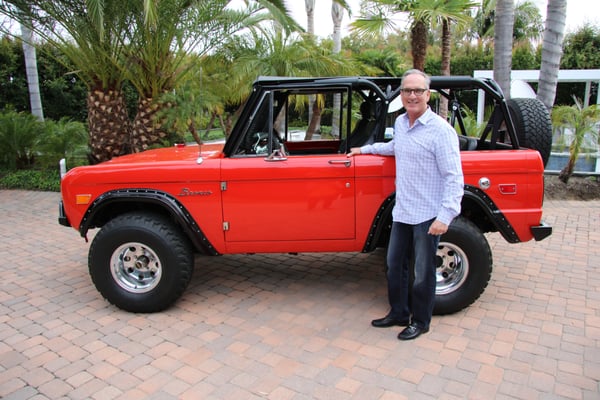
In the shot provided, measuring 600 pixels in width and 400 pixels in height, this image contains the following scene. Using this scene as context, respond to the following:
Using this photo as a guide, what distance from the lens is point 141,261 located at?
13.7ft

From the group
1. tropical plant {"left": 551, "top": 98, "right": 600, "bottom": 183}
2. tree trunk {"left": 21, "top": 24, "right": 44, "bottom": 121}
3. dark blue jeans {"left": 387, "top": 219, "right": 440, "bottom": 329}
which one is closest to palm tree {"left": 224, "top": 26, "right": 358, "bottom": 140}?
tropical plant {"left": 551, "top": 98, "right": 600, "bottom": 183}

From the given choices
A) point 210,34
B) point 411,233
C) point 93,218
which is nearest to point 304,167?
point 411,233

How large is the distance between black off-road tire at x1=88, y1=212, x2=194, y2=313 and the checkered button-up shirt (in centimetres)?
188

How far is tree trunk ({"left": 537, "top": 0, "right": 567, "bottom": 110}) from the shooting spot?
793 centimetres

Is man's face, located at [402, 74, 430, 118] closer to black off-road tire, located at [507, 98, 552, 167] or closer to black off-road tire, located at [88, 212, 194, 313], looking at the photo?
black off-road tire, located at [507, 98, 552, 167]

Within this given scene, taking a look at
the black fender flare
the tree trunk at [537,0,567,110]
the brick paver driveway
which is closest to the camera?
the brick paver driveway

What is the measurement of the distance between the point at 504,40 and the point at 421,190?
20.5ft

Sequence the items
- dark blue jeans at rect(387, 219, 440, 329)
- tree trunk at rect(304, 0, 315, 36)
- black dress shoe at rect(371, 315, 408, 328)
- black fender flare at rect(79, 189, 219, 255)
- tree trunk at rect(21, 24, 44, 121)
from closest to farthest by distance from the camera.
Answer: dark blue jeans at rect(387, 219, 440, 329), black dress shoe at rect(371, 315, 408, 328), black fender flare at rect(79, 189, 219, 255), tree trunk at rect(21, 24, 44, 121), tree trunk at rect(304, 0, 315, 36)

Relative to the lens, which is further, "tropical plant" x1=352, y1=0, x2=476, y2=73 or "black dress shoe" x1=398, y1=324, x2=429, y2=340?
"tropical plant" x1=352, y1=0, x2=476, y2=73

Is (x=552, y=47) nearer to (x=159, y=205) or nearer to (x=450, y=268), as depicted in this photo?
(x=450, y=268)

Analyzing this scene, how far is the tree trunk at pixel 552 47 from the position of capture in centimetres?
793

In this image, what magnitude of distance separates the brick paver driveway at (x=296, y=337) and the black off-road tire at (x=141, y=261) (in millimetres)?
183

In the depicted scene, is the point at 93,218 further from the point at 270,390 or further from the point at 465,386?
the point at 465,386

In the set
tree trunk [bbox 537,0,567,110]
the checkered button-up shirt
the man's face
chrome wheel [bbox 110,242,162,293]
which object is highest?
tree trunk [bbox 537,0,567,110]
